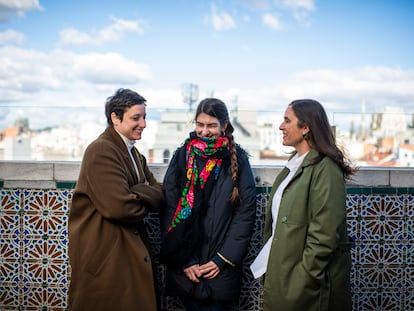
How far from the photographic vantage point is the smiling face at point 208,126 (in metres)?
3.01

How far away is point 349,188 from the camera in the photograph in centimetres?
363

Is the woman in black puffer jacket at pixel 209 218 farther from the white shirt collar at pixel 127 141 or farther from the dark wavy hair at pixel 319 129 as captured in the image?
the dark wavy hair at pixel 319 129

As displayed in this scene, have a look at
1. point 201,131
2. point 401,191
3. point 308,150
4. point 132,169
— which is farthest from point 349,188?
point 132,169

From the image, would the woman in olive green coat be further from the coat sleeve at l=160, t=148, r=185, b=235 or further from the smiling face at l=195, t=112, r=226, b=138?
the coat sleeve at l=160, t=148, r=185, b=235

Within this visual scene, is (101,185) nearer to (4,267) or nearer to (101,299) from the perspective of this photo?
(101,299)

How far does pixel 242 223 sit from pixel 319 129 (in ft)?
2.44

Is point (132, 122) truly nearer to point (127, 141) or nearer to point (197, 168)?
point (127, 141)

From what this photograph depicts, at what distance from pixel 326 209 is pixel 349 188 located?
1.15m

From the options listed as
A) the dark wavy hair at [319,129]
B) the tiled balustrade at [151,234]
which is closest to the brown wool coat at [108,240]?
the tiled balustrade at [151,234]

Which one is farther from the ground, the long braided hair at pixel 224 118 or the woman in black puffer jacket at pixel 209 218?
the long braided hair at pixel 224 118

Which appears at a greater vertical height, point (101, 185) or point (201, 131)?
point (201, 131)

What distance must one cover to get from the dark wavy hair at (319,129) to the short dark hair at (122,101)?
0.95 m

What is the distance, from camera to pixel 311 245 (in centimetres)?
260

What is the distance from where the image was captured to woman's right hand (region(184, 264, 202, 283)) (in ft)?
9.80
